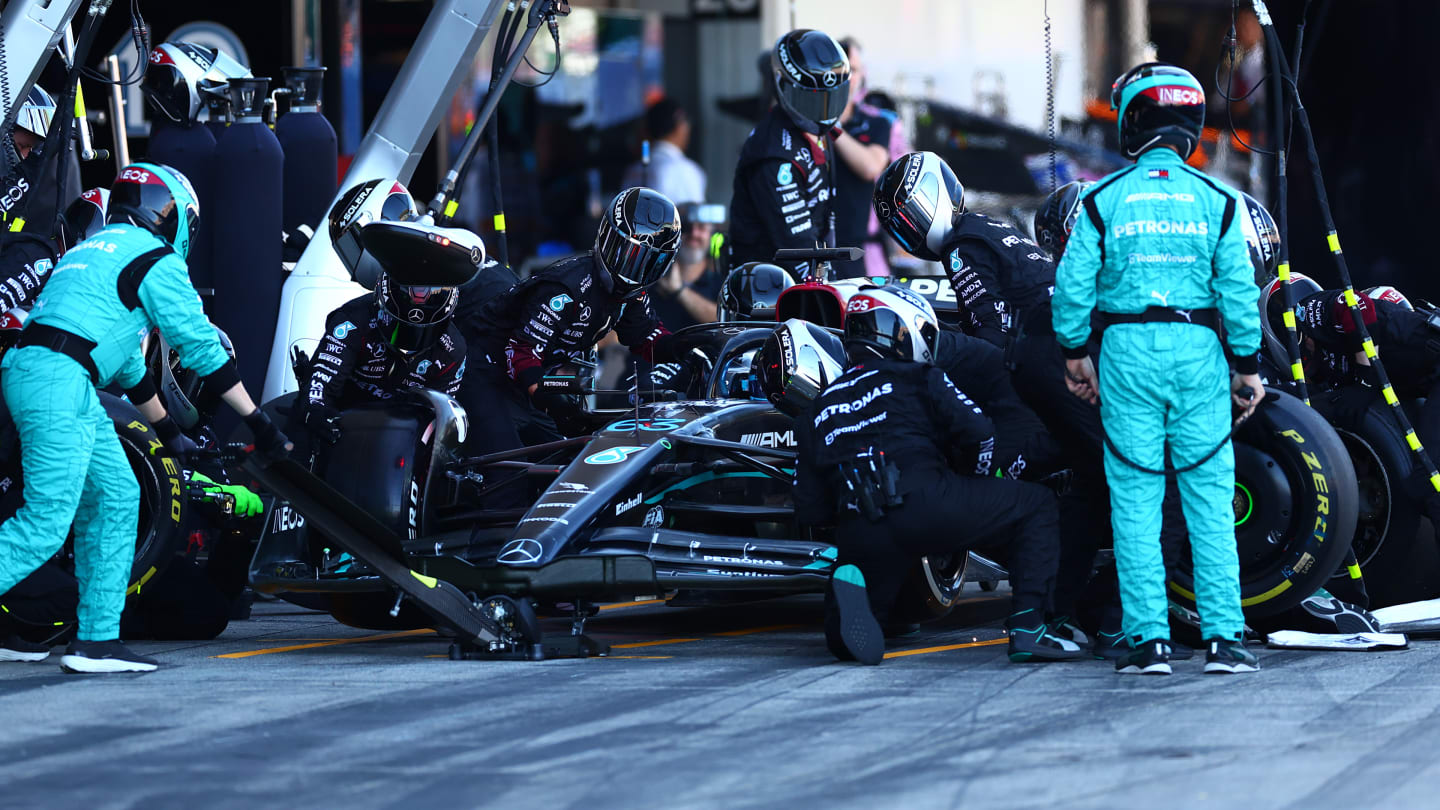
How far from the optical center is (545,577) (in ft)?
24.2

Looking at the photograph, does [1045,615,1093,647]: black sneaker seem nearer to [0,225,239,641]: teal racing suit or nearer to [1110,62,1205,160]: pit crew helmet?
[1110,62,1205,160]: pit crew helmet

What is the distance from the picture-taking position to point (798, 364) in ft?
26.3

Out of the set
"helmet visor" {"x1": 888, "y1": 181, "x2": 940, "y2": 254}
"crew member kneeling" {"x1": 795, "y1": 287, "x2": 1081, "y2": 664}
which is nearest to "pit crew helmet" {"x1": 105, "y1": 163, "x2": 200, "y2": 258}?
"crew member kneeling" {"x1": 795, "y1": 287, "x2": 1081, "y2": 664}

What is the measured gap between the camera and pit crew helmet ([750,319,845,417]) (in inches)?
315

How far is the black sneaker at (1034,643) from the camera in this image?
717 centimetres

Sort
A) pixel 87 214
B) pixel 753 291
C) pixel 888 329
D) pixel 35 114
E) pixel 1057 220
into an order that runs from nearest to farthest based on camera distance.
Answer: pixel 888 329 < pixel 87 214 < pixel 1057 220 < pixel 753 291 < pixel 35 114

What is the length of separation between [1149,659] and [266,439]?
3.12 meters

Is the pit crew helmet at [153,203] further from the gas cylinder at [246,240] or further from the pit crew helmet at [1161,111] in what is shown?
the pit crew helmet at [1161,111]

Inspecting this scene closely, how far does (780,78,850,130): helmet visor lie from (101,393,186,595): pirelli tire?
406cm

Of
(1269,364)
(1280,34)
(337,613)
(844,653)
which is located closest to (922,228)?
(1269,364)

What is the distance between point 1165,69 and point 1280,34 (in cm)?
775

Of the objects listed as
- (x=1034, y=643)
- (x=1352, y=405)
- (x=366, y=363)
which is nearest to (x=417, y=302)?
(x=366, y=363)

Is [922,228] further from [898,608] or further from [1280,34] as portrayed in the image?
[1280,34]

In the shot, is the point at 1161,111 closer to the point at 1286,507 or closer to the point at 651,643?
the point at 1286,507
